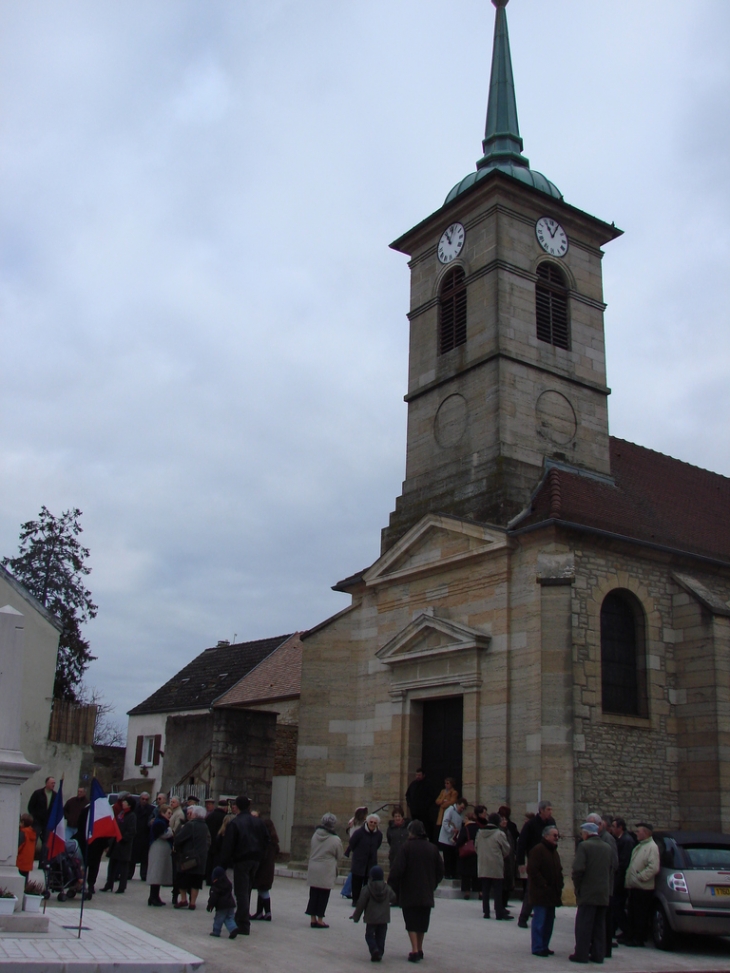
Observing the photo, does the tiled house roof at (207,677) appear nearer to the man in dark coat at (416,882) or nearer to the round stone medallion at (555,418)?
the round stone medallion at (555,418)

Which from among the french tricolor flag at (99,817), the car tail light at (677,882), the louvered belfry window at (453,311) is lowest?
the car tail light at (677,882)

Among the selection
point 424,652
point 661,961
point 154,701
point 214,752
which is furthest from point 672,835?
point 154,701

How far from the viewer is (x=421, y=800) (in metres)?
17.4

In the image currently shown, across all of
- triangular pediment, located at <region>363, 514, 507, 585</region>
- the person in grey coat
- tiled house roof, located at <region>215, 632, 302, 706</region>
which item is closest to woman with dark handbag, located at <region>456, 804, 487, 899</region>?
the person in grey coat

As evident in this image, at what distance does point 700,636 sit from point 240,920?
1111cm

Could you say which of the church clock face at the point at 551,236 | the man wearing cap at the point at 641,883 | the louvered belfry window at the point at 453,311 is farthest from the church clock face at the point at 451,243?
the man wearing cap at the point at 641,883

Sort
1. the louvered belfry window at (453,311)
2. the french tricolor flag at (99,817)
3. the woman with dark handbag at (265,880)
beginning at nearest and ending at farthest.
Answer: the french tricolor flag at (99,817) → the woman with dark handbag at (265,880) → the louvered belfry window at (453,311)

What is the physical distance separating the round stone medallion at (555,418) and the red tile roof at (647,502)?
37.6 inches

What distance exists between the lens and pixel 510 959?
9.51m

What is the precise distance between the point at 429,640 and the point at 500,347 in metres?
→ 6.62

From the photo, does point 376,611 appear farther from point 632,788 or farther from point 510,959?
point 510,959

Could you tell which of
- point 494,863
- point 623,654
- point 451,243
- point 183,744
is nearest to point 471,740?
point 623,654

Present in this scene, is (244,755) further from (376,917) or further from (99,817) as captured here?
(376,917)

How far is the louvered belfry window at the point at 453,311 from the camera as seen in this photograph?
2277 cm
